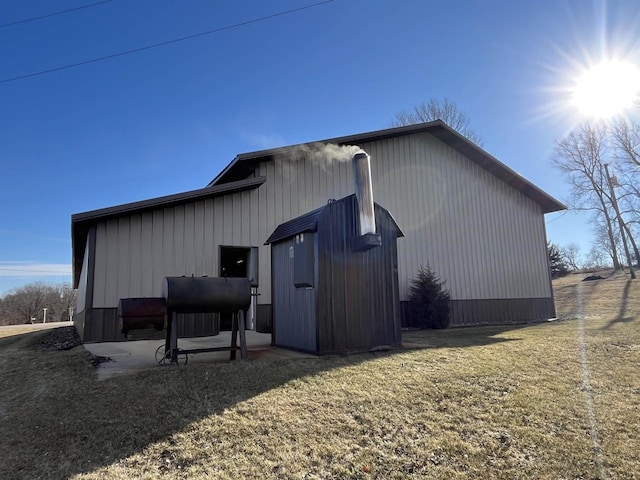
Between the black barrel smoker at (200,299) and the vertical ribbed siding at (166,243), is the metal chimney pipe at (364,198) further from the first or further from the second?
the vertical ribbed siding at (166,243)

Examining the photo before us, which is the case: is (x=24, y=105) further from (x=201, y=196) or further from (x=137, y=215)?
(x=201, y=196)

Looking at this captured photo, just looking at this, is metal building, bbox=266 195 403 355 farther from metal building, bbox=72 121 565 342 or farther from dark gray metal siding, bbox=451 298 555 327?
dark gray metal siding, bbox=451 298 555 327

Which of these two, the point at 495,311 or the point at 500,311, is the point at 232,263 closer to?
the point at 495,311

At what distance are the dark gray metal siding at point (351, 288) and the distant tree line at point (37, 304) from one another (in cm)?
4112

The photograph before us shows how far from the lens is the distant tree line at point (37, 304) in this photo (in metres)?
40.8

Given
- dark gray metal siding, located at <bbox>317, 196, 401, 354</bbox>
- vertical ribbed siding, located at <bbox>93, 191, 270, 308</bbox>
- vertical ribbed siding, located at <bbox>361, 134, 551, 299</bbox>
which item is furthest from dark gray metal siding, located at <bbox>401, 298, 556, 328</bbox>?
vertical ribbed siding, located at <bbox>93, 191, 270, 308</bbox>

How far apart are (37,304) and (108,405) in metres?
48.1

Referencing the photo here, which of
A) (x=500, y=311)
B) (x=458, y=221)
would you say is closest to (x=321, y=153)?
(x=458, y=221)

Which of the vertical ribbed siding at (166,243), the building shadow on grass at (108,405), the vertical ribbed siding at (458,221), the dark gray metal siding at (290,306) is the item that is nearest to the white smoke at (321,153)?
the vertical ribbed siding at (458,221)

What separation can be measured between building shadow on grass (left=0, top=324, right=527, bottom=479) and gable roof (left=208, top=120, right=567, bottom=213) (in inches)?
253

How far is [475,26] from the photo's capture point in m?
9.84

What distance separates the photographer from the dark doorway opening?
11.3m

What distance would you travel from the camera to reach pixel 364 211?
697 centimetres

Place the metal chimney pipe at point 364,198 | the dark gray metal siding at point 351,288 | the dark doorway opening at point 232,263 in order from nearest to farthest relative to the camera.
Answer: the dark gray metal siding at point 351,288, the metal chimney pipe at point 364,198, the dark doorway opening at point 232,263
